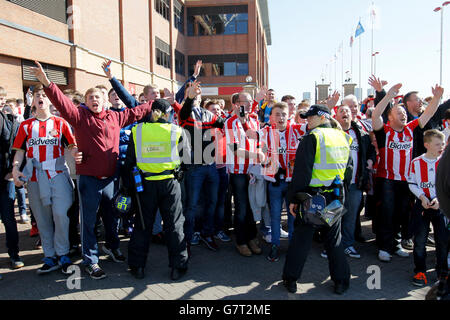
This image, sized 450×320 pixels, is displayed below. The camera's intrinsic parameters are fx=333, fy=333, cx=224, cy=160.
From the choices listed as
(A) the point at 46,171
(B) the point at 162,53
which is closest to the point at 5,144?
(A) the point at 46,171

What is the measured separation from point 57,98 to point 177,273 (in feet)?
8.04

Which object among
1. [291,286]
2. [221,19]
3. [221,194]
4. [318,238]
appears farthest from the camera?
[221,19]

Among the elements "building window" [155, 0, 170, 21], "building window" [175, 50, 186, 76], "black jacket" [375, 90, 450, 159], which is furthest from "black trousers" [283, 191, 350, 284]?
"building window" [175, 50, 186, 76]

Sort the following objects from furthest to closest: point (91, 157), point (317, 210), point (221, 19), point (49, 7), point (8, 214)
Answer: point (221, 19) < point (49, 7) < point (8, 214) < point (91, 157) < point (317, 210)

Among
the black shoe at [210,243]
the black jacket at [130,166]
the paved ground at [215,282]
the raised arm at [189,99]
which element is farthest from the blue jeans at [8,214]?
the black shoe at [210,243]

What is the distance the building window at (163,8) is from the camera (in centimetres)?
2718

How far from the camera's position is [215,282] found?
3.88 m

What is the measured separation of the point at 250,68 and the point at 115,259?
30.8 m

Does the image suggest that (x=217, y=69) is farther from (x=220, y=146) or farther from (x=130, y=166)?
(x=130, y=166)

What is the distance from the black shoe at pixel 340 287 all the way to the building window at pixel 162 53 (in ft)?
85.0

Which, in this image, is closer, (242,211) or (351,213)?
(351,213)

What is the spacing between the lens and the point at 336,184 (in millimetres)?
3568

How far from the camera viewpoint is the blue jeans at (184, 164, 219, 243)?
4.77 metres
